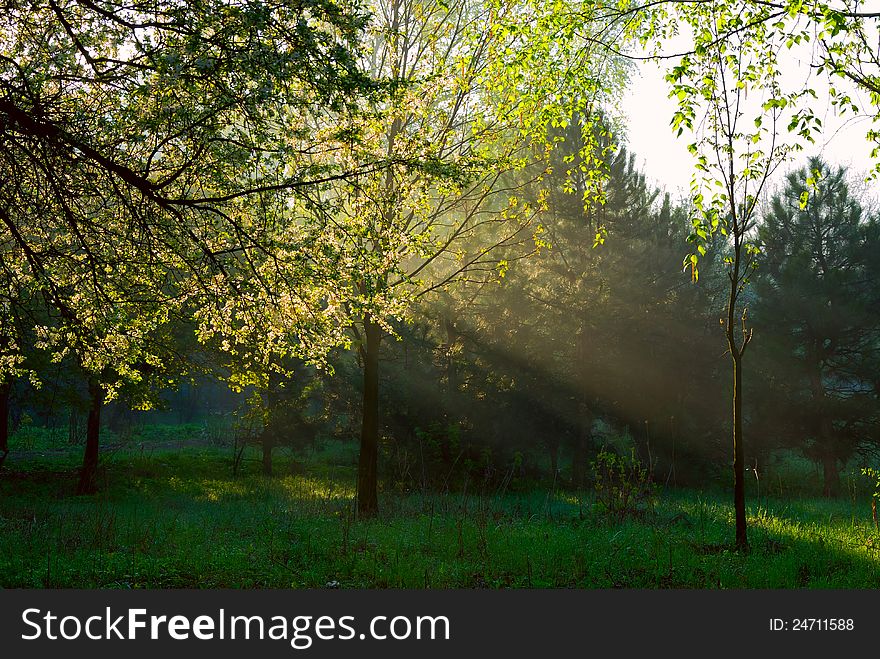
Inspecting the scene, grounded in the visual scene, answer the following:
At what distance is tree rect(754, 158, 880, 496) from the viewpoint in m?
19.9

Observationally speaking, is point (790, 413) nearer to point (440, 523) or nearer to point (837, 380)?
point (837, 380)

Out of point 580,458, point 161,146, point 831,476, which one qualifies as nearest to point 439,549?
point 161,146

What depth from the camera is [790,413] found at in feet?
66.8

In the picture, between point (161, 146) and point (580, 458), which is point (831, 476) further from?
point (161, 146)

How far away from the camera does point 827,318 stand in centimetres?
2011

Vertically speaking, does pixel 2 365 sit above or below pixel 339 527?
above

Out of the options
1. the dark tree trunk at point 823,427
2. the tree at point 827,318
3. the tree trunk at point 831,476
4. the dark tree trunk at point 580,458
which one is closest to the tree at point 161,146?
the dark tree trunk at point 580,458

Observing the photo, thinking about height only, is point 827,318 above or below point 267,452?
above

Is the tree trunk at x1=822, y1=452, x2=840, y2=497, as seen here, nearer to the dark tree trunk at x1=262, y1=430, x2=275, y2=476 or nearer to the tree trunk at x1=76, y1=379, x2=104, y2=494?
the dark tree trunk at x1=262, y1=430, x2=275, y2=476

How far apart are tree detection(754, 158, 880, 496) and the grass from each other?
23.9 feet

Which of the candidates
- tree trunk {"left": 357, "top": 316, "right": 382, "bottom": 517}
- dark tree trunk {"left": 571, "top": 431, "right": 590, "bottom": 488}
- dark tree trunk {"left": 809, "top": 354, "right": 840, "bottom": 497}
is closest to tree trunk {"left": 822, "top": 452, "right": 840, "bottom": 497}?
dark tree trunk {"left": 809, "top": 354, "right": 840, "bottom": 497}

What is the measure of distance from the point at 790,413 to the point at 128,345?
61.3ft

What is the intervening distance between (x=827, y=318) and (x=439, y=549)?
16783 millimetres

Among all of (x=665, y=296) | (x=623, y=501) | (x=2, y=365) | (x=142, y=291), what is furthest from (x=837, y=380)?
(x=2, y=365)
